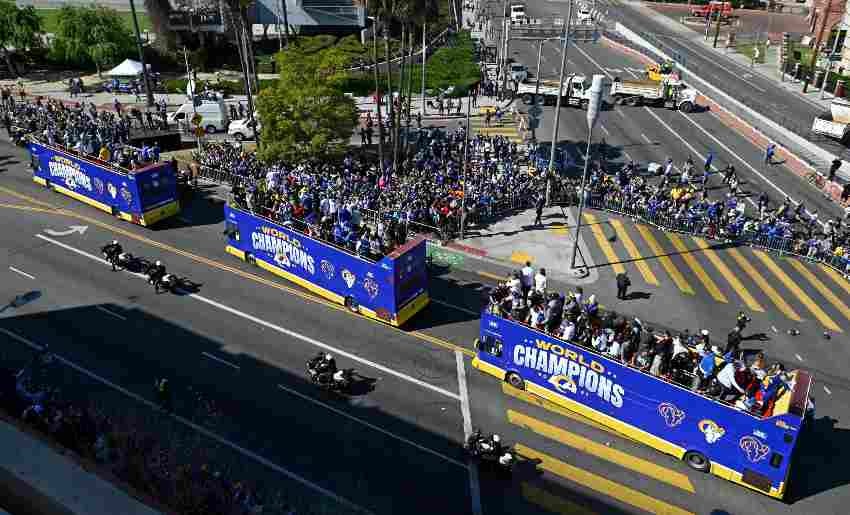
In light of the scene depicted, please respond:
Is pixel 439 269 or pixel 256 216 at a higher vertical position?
pixel 256 216

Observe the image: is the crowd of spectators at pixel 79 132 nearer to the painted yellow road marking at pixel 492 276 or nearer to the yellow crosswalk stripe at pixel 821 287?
the painted yellow road marking at pixel 492 276

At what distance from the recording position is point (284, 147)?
3534cm

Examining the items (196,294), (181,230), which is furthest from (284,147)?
(196,294)

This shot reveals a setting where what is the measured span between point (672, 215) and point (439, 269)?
1304cm

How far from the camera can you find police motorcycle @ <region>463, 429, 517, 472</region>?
17.5m

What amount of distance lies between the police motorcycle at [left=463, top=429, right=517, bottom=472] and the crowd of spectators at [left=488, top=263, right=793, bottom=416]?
391cm

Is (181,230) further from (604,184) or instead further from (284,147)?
(604,184)

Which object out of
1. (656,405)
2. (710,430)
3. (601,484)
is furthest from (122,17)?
(710,430)

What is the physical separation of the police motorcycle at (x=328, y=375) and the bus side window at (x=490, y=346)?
454cm

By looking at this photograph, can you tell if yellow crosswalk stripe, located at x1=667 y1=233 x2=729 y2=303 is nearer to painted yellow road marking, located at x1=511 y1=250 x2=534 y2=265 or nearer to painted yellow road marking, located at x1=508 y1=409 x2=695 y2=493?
painted yellow road marking, located at x1=511 y1=250 x2=534 y2=265

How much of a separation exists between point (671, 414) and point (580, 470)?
3022 millimetres

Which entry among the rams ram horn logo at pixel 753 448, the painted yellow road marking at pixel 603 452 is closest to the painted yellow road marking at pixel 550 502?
the painted yellow road marking at pixel 603 452

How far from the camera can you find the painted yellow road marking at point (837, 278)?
93.0 feet

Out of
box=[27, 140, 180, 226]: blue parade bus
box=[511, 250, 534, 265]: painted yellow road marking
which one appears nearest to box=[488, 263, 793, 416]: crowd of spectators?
box=[511, 250, 534, 265]: painted yellow road marking
